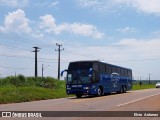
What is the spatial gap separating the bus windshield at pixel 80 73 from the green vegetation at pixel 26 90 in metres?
3.23

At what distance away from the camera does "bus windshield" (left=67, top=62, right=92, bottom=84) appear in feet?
113

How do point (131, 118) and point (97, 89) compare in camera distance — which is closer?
point (131, 118)

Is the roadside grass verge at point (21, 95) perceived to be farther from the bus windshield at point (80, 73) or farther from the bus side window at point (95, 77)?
the bus side window at point (95, 77)

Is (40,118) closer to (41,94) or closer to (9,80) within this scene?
(41,94)

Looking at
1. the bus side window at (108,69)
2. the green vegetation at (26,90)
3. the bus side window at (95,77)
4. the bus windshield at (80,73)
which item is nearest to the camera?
the green vegetation at (26,90)

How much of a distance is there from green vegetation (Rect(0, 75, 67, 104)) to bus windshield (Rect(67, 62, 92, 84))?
Answer: 3228 millimetres

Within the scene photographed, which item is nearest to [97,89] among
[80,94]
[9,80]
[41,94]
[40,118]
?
[80,94]

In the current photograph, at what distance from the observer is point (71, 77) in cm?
3466

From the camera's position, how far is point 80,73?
113 feet

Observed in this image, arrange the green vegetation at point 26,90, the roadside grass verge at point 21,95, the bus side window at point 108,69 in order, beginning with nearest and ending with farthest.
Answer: the roadside grass verge at point 21,95 < the green vegetation at point 26,90 < the bus side window at point 108,69

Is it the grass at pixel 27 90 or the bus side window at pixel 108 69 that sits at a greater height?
the bus side window at pixel 108 69

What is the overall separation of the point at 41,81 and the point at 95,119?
136ft

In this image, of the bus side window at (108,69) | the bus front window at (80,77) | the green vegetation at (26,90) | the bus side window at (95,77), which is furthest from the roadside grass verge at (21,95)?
the bus side window at (108,69)

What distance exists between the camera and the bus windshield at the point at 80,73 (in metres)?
34.4
